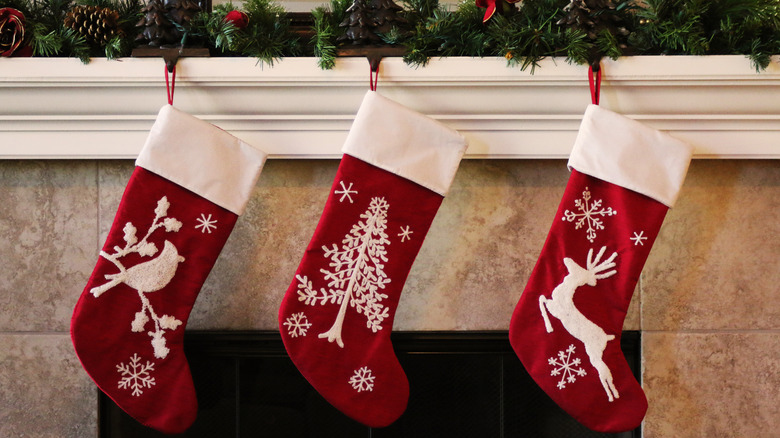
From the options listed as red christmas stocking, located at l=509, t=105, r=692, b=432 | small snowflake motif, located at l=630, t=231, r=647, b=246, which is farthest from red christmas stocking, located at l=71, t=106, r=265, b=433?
small snowflake motif, located at l=630, t=231, r=647, b=246

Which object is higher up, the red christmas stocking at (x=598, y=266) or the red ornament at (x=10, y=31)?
the red ornament at (x=10, y=31)

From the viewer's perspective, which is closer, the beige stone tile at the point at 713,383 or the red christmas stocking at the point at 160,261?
the red christmas stocking at the point at 160,261

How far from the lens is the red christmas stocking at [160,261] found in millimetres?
1202

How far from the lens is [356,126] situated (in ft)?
→ 3.93

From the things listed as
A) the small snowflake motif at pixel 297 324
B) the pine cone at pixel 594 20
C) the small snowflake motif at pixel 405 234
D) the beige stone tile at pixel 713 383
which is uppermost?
the pine cone at pixel 594 20

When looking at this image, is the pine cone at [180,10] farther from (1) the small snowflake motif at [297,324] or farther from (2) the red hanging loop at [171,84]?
(1) the small snowflake motif at [297,324]

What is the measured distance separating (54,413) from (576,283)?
1.16 meters

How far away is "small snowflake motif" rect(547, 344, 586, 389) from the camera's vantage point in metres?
1.22

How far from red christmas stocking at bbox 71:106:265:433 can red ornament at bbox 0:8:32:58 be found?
0.34m

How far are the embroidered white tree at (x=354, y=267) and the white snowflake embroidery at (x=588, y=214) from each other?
37cm

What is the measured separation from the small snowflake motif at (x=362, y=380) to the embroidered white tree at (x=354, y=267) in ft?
0.21

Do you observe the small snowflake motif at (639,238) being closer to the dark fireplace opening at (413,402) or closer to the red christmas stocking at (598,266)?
the red christmas stocking at (598,266)

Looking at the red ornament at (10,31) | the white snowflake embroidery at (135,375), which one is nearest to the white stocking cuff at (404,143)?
the white snowflake embroidery at (135,375)

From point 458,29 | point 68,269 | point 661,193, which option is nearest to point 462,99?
point 458,29
